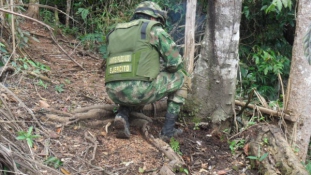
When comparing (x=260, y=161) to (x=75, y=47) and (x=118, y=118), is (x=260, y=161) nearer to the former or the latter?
(x=118, y=118)

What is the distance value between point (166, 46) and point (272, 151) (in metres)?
1.53

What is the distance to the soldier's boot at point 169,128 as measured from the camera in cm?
443

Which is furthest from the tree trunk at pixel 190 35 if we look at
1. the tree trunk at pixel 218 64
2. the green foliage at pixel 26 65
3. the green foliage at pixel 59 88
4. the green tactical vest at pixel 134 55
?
the green foliage at pixel 26 65

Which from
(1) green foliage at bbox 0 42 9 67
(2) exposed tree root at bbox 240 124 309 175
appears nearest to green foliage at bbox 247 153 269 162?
(2) exposed tree root at bbox 240 124 309 175

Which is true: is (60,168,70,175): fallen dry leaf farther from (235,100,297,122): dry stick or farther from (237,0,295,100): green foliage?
(237,0,295,100): green foliage

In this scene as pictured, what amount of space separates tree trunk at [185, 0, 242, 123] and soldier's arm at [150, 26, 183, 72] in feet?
1.56

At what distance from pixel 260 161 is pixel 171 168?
920mm

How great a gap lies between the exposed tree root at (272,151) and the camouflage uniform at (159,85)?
3.00 feet

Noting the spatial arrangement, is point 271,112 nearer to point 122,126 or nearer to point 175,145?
point 175,145

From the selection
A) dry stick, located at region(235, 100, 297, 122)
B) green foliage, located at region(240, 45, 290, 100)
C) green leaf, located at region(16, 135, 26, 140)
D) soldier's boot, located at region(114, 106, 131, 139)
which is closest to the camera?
green leaf, located at region(16, 135, 26, 140)

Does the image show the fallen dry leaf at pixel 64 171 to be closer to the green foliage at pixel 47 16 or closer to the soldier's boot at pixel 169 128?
the soldier's boot at pixel 169 128

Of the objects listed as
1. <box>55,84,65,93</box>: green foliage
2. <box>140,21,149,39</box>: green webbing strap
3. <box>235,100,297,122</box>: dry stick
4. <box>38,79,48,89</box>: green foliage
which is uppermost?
<box>140,21,149,39</box>: green webbing strap

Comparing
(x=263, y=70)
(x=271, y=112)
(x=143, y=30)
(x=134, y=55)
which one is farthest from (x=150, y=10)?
(x=263, y=70)

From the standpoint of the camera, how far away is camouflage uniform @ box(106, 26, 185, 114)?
4.18 metres
